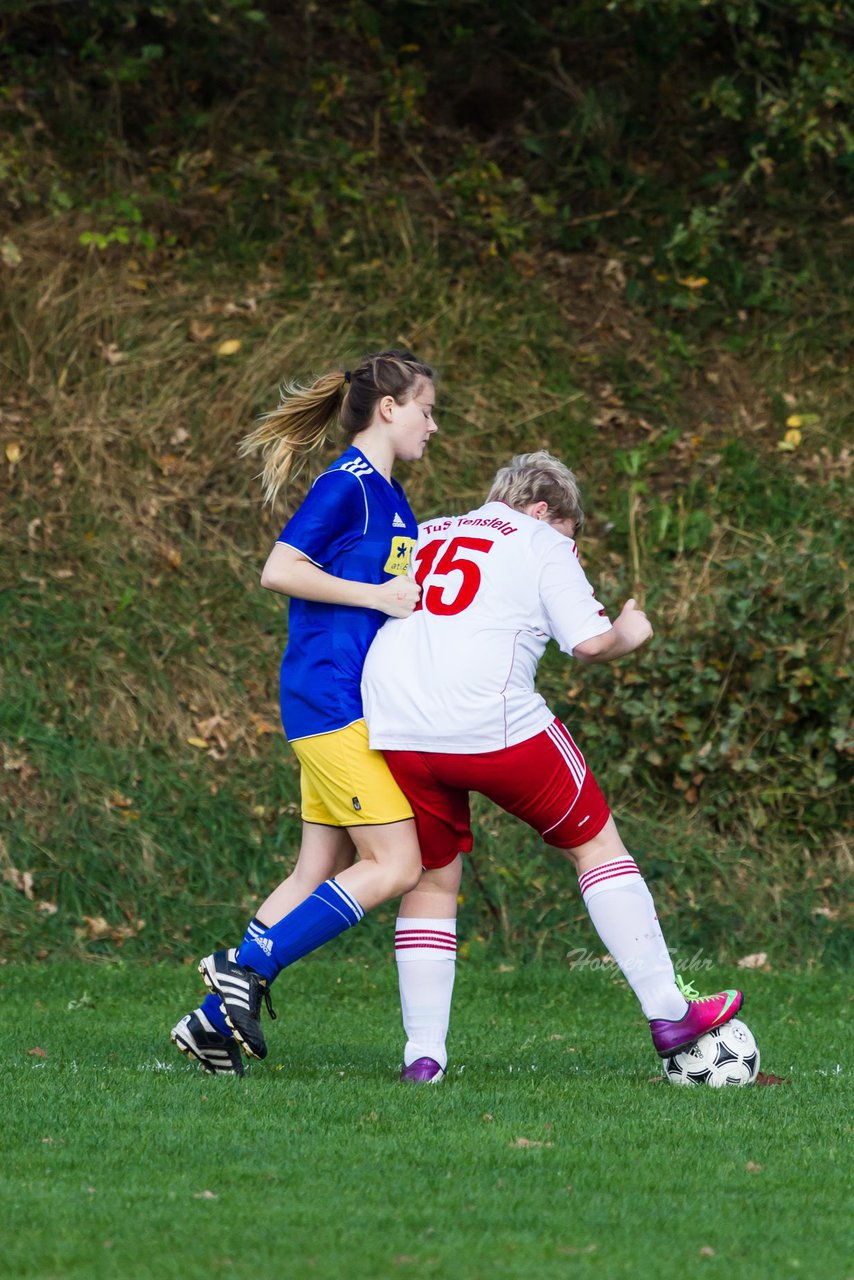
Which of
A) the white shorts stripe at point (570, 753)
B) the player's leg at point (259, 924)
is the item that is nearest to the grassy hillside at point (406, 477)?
the player's leg at point (259, 924)

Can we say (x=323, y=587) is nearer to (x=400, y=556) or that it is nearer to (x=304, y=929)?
(x=400, y=556)

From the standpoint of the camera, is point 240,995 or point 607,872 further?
point 607,872

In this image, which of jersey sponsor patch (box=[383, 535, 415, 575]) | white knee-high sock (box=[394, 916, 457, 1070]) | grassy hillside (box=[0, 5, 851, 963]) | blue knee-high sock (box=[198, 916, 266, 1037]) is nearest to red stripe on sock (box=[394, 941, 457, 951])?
white knee-high sock (box=[394, 916, 457, 1070])

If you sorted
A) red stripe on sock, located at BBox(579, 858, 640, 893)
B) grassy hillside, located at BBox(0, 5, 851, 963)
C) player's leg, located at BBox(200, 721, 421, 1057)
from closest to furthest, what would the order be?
player's leg, located at BBox(200, 721, 421, 1057)
red stripe on sock, located at BBox(579, 858, 640, 893)
grassy hillside, located at BBox(0, 5, 851, 963)

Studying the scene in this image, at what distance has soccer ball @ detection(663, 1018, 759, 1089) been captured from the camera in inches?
202

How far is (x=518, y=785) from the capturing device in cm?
506

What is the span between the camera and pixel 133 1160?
13.5ft

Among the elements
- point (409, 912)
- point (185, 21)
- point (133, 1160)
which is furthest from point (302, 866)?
point (185, 21)

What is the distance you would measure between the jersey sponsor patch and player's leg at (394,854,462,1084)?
36.9 inches

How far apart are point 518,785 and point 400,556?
809 mm

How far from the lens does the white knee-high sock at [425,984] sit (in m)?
5.23

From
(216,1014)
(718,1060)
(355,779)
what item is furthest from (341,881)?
(718,1060)

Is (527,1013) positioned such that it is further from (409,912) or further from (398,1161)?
(398,1161)

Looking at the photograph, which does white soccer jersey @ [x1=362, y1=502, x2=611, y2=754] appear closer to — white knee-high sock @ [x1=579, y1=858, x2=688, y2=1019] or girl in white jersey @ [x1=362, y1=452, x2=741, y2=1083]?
girl in white jersey @ [x1=362, y1=452, x2=741, y2=1083]
